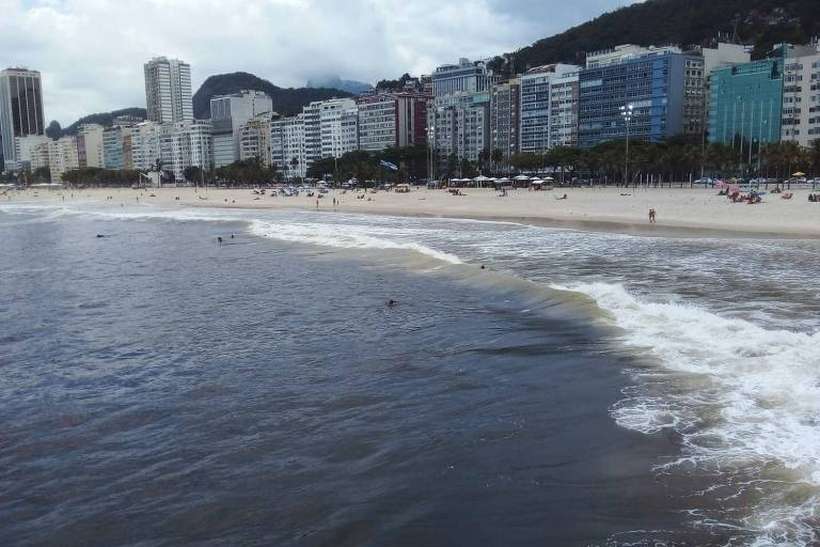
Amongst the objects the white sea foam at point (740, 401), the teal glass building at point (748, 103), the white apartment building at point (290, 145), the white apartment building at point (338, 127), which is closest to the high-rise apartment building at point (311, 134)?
the white apartment building at point (290, 145)

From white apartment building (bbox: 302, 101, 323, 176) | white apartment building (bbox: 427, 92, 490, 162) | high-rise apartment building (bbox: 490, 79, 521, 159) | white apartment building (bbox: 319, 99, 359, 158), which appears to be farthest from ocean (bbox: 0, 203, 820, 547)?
white apartment building (bbox: 302, 101, 323, 176)

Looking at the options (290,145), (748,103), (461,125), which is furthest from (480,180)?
(290,145)

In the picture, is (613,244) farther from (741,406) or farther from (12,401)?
(12,401)

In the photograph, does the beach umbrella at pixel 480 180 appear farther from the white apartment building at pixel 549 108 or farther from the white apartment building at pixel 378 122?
the white apartment building at pixel 378 122

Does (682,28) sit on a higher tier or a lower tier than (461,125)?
higher

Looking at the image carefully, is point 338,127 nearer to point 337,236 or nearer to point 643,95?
point 643,95

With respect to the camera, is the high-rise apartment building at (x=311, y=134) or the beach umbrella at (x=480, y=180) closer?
the beach umbrella at (x=480, y=180)
